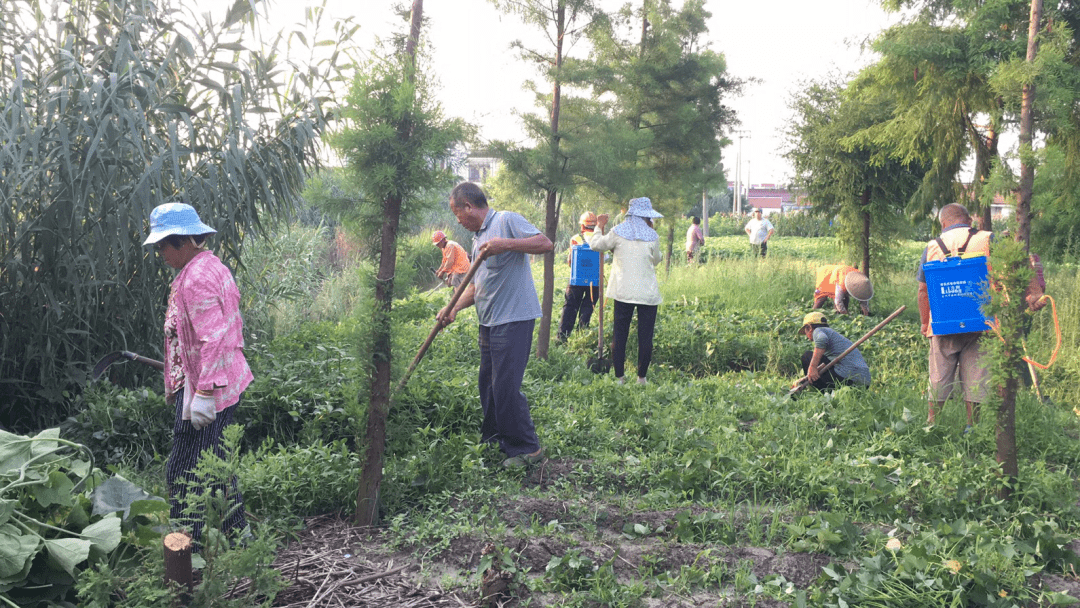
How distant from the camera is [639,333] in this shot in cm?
679

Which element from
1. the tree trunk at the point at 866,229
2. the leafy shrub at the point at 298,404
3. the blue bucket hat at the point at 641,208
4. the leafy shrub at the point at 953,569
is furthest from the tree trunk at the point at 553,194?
the tree trunk at the point at 866,229

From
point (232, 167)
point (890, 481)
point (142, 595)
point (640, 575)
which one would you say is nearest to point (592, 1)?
point (232, 167)

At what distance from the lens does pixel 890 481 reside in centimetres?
408

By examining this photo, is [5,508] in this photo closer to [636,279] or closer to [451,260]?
A: [636,279]

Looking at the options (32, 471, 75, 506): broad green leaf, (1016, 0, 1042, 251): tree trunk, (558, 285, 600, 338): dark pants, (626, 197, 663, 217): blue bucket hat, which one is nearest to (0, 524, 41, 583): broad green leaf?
(32, 471, 75, 506): broad green leaf

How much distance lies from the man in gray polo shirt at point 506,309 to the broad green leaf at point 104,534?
205 cm

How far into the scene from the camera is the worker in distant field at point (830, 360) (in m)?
6.31

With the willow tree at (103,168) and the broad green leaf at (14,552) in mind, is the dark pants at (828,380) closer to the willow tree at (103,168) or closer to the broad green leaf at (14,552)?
the willow tree at (103,168)

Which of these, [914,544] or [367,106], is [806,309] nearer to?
[914,544]

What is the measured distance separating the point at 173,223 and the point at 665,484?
280 centimetres

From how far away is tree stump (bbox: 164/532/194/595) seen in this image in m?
2.58

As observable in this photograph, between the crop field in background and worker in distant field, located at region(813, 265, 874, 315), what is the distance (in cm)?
284

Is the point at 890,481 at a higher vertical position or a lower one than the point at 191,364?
lower

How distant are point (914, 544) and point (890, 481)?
2.99ft
